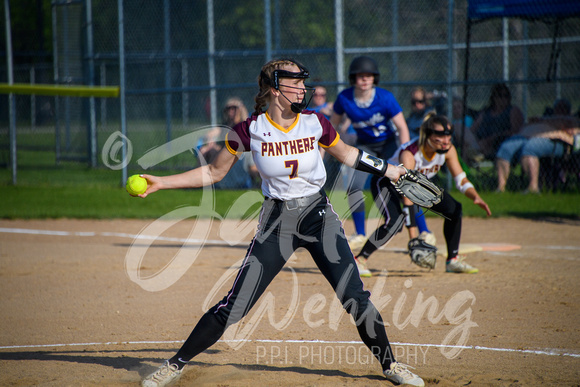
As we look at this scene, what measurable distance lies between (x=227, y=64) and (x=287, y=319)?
1990 centimetres

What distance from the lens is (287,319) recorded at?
5.07 meters

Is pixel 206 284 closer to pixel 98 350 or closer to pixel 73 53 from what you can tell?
pixel 98 350

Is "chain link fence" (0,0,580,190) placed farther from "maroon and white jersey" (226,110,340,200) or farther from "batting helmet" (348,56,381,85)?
"maroon and white jersey" (226,110,340,200)

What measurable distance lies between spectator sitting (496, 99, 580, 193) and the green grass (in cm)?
43

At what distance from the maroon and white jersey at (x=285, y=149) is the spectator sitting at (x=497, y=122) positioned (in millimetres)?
8671

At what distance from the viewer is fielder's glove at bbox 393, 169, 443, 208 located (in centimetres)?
419

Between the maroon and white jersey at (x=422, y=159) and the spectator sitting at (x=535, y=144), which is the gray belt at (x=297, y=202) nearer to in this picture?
the maroon and white jersey at (x=422, y=159)

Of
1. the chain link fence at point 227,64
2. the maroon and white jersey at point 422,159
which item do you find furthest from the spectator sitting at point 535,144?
the maroon and white jersey at point 422,159

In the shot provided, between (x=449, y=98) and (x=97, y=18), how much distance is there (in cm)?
1182

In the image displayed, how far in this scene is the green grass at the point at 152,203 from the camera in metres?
10.3

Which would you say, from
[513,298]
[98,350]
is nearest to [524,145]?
[513,298]

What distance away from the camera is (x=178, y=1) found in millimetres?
19297

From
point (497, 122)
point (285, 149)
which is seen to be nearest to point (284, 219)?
point (285, 149)

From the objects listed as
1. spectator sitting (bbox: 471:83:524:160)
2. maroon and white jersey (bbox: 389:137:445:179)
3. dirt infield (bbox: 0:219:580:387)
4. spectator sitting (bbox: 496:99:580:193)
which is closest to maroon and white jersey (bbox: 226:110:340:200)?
dirt infield (bbox: 0:219:580:387)
